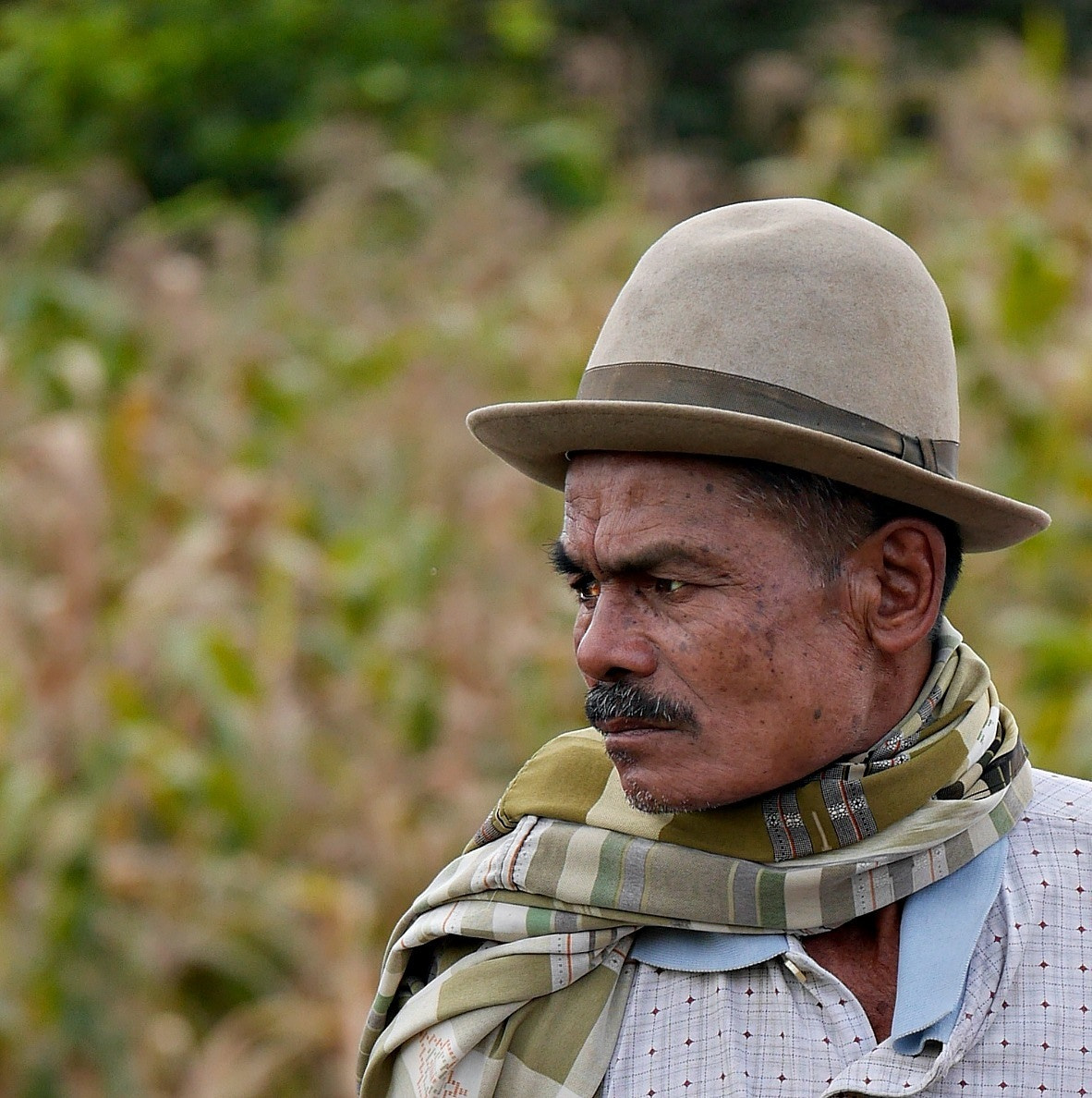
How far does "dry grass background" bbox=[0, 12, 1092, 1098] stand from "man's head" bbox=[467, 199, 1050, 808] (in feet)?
6.80

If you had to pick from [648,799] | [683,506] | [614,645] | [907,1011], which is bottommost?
[907,1011]

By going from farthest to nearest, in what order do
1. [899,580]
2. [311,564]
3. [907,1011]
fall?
[311,564], [899,580], [907,1011]

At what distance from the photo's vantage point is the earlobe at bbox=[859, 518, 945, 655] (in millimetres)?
1514

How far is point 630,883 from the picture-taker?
1.48m

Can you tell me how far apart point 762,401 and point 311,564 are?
3.57m

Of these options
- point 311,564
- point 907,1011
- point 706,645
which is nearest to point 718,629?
point 706,645

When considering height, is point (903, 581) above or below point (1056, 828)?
above

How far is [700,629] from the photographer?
4.77ft

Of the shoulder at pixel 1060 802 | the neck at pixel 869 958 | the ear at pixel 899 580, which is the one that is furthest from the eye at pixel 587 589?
the shoulder at pixel 1060 802

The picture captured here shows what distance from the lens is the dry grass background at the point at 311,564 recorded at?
350 cm

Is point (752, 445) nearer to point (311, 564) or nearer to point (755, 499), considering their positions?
point (755, 499)

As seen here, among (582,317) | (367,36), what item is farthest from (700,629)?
(367,36)

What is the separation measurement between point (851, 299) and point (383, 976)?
0.80 meters

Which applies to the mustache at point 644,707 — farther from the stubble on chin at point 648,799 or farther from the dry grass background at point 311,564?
the dry grass background at point 311,564
